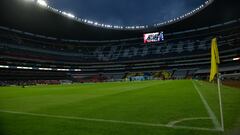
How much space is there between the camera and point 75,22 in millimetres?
85125

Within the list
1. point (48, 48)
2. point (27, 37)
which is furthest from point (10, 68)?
point (48, 48)

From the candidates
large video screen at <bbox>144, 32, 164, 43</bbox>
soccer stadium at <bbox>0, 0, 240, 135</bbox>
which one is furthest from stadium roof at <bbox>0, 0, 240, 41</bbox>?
large video screen at <bbox>144, 32, 164, 43</bbox>

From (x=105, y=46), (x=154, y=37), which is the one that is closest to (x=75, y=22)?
(x=154, y=37)

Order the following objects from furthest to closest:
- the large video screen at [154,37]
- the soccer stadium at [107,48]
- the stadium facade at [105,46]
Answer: the large video screen at [154,37]
the stadium facade at [105,46]
the soccer stadium at [107,48]

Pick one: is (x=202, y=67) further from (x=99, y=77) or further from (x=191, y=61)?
(x=99, y=77)

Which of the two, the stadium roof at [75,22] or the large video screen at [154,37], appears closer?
the stadium roof at [75,22]

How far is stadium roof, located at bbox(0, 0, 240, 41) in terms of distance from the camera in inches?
2618

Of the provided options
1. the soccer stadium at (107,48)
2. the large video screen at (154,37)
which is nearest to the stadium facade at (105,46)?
the soccer stadium at (107,48)

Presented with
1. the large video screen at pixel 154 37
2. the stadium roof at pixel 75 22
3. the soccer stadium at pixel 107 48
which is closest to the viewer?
the stadium roof at pixel 75 22

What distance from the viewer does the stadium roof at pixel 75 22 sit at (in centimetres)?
6650

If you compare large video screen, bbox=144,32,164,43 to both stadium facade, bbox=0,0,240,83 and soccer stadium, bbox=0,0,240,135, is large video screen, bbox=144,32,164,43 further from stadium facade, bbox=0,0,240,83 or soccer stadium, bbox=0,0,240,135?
stadium facade, bbox=0,0,240,83

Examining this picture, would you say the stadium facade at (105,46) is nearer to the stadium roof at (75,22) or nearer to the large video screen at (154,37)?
the stadium roof at (75,22)

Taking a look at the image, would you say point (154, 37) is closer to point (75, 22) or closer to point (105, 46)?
point (75, 22)

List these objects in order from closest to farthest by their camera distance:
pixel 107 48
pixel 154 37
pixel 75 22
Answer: pixel 75 22
pixel 154 37
pixel 107 48
